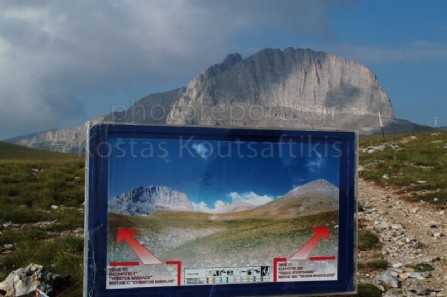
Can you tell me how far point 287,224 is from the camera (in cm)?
674

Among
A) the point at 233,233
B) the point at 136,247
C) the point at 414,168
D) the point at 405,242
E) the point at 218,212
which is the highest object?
the point at 414,168

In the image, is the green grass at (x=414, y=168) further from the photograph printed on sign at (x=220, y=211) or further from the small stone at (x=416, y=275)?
the photograph printed on sign at (x=220, y=211)

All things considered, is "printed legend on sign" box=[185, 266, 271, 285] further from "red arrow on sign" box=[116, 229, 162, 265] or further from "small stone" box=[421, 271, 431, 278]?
"small stone" box=[421, 271, 431, 278]

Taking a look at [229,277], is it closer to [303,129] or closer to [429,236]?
[303,129]

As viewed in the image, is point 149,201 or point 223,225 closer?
point 149,201

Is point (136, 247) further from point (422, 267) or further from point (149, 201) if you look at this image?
point (422, 267)

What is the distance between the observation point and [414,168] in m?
22.6

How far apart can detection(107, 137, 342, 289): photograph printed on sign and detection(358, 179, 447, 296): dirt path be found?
353 centimetres

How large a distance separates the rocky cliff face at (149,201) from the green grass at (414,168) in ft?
40.6

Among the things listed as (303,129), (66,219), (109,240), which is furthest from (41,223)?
(303,129)

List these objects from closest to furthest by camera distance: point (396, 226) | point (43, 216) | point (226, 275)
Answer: point (226, 275) < point (396, 226) < point (43, 216)

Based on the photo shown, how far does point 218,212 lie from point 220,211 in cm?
3

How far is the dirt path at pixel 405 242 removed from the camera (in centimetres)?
995

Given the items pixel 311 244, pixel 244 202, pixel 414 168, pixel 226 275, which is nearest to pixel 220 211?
pixel 244 202
